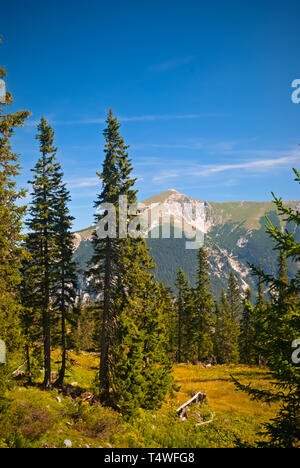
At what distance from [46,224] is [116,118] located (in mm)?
9970

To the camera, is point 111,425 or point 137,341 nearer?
point 111,425

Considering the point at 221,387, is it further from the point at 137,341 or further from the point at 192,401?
the point at 137,341

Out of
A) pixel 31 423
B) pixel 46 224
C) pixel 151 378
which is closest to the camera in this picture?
pixel 31 423

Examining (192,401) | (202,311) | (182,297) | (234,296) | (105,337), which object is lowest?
(234,296)

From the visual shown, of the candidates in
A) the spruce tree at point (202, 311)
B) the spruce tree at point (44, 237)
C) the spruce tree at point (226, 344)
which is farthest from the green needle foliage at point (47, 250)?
the spruce tree at point (226, 344)

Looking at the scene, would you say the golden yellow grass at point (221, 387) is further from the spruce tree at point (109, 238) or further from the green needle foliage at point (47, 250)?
the green needle foliage at point (47, 250)

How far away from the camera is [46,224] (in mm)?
21656

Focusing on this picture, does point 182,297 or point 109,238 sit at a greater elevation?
point 109,238

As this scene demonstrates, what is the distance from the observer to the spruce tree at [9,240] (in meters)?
11.8

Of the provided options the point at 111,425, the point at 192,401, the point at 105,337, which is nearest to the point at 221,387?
the point at 192,401

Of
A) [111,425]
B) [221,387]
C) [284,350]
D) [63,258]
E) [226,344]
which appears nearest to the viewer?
[284,350]

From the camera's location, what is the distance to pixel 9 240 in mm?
13430
